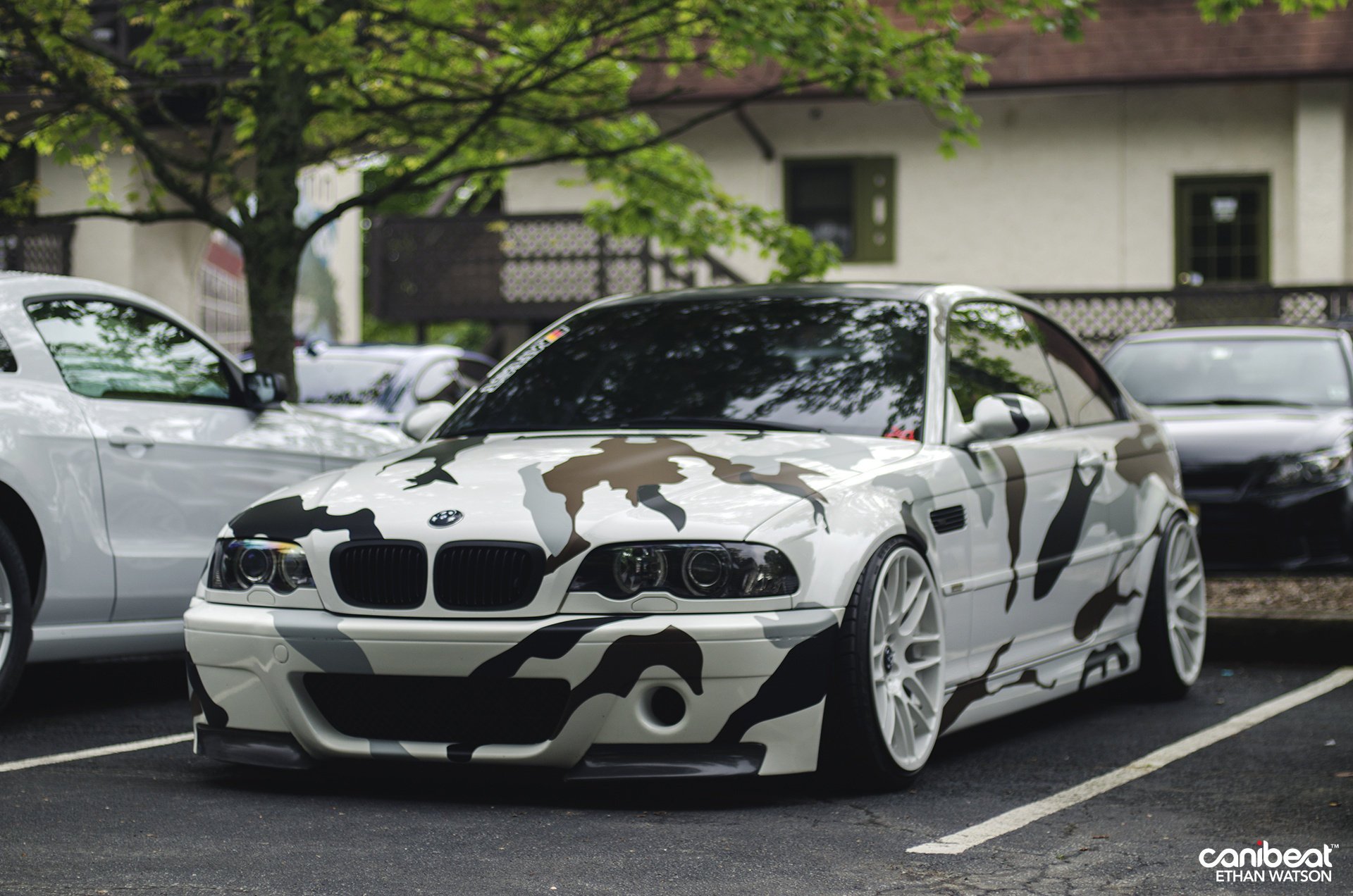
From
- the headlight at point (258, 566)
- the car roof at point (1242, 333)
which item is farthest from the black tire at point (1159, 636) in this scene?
the car roof at point (1242, 333)

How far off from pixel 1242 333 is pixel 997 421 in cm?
618

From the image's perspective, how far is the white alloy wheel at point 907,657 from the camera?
4918mm

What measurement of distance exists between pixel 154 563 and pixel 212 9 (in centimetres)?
337

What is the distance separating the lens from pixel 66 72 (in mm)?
9398

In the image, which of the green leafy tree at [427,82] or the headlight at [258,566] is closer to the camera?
the headlight at [258,566]

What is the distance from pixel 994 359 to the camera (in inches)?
247

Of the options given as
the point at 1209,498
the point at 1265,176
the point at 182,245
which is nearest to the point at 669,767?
the point at 1209,498

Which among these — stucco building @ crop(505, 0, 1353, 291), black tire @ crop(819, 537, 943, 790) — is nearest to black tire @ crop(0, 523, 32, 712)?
black tire @ crop(819, 537, 943, 790)

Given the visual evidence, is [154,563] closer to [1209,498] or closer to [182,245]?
[1209,498]

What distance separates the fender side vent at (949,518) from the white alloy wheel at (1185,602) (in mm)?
1784

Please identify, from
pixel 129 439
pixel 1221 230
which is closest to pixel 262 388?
pixel 129 439

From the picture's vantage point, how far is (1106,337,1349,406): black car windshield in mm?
10445

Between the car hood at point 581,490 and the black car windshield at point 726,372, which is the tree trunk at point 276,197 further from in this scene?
the car hood at point 581,490

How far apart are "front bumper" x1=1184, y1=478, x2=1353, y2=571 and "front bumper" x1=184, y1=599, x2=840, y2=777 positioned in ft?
15.8
